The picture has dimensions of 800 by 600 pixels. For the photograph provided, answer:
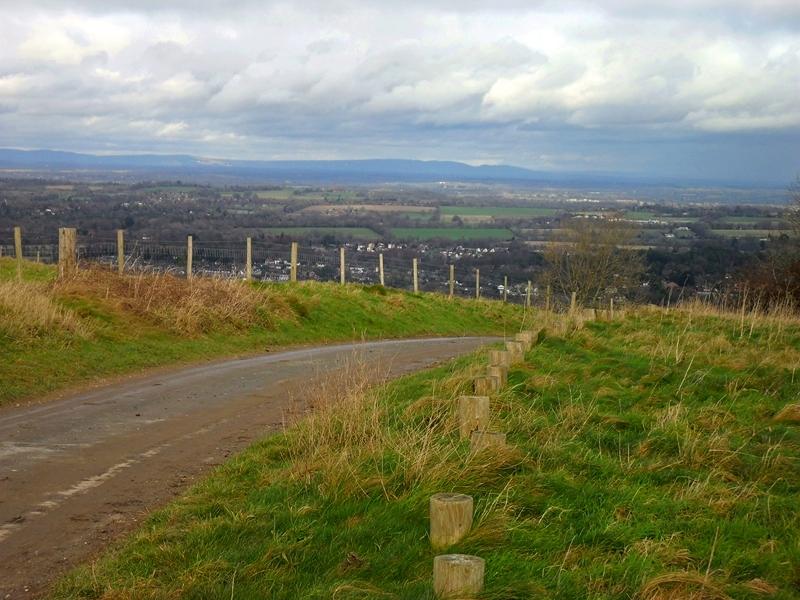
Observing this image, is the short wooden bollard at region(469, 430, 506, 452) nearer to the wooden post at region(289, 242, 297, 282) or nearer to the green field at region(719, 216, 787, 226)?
the wooden post at region(289, 242, 297, 282)

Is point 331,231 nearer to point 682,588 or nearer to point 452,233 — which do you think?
point 452,233

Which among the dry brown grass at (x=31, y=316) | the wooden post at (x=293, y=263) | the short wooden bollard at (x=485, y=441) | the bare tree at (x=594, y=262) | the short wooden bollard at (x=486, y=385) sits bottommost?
the bare tree at (x=594, y=262)

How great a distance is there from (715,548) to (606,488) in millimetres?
1148

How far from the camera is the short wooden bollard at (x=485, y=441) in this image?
7105mm

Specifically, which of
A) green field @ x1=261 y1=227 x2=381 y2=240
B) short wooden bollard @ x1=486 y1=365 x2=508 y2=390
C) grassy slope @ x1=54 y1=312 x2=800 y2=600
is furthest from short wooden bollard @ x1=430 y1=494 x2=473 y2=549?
green field @ x1=261 y1=227 x2=381 y2=240

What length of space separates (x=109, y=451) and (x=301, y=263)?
3046cm

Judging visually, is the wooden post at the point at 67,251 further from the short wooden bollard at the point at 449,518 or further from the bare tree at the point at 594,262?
the bare tree at the point at 594,262

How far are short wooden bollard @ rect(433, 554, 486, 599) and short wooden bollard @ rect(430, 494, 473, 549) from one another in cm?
83

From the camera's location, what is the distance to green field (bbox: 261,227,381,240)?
198 ft

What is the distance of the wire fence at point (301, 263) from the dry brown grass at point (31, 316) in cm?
507

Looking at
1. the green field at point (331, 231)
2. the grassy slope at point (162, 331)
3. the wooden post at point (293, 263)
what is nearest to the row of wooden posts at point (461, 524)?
the grassy slope at point (162, 331)

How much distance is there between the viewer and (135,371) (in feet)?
52.0

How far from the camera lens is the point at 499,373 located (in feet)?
33.4

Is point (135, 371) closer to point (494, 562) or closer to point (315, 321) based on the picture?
point (315, 321)
